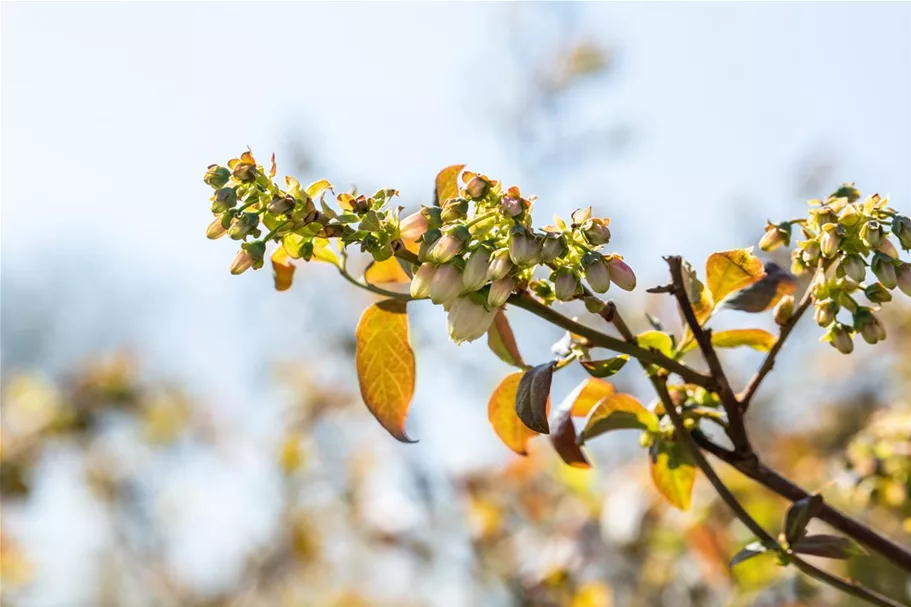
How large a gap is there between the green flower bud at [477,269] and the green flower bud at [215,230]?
18cm

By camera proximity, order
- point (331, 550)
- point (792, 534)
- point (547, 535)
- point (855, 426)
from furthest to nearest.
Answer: point (331, 550), point (855, 426), point (547, 535), point (792, 534)

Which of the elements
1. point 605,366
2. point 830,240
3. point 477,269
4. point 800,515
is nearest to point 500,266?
point 477,269

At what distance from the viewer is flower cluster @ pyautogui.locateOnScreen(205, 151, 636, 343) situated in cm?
59

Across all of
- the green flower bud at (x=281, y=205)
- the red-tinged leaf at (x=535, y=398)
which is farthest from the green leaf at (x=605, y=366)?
the green flower bud at (x=281, y=205)

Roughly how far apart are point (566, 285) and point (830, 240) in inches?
7.4

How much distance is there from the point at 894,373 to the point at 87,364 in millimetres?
2803

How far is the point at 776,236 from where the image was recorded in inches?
28.6

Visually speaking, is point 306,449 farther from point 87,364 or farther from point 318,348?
point 87,364

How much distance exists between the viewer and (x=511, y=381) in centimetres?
78

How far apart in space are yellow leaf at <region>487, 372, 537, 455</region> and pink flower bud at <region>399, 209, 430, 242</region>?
20 cm

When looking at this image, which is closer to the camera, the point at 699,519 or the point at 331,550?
the point at 699,519

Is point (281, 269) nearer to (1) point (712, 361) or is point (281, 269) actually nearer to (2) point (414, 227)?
(2) point (414, 227)

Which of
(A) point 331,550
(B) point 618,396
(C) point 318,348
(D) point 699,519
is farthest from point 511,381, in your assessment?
(A) point 331,550

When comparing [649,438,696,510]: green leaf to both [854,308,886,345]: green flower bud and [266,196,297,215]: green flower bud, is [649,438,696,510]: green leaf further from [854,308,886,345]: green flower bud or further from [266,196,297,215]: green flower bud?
[266,196,297,215]: green flower bud
